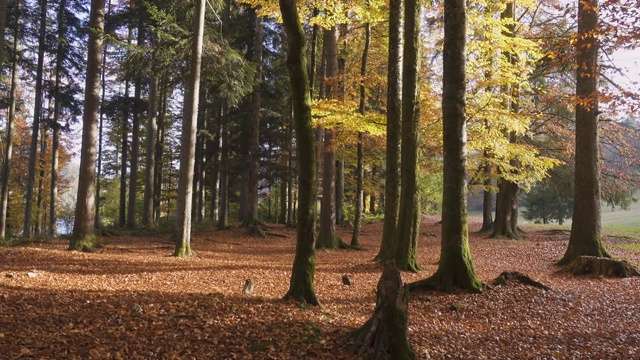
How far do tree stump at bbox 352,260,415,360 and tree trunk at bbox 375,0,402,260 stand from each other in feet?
20.4

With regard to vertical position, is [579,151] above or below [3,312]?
→ above

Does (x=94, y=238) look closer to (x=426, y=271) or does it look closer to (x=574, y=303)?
(x=426, y=271)

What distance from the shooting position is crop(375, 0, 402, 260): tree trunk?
1137cm

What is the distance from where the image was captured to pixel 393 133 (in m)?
11.7

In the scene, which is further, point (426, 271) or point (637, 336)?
point (426, 271)

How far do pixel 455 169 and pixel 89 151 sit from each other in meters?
10.2

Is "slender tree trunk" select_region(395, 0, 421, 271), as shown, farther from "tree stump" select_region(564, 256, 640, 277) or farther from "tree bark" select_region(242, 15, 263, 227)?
"tree bark" select_region(242, 15, 263, 227)

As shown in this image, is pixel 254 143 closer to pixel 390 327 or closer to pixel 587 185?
pixel 587 185

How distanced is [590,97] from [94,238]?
13.3 m

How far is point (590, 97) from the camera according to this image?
29.5ft

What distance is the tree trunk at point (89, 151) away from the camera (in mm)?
12312

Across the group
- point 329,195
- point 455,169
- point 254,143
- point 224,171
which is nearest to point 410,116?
point 455,169

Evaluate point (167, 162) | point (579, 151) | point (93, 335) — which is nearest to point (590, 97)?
point (579, 151)

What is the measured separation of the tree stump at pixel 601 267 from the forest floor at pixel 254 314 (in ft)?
1.43
